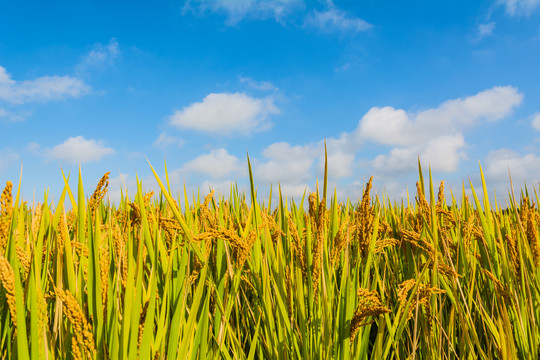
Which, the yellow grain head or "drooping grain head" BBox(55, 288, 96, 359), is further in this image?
the yellow grain head

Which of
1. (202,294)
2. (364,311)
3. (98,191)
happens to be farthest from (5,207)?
(364,311)

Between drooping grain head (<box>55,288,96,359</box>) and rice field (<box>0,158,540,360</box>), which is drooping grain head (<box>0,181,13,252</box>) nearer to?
rice field (<box>0,158,540,360</box>)

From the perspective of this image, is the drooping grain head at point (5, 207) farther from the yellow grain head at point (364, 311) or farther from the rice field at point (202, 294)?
the yellow grain head at point (364, 311)

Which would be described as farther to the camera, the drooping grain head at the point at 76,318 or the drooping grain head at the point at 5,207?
the drooping grain head at the point at 5,207

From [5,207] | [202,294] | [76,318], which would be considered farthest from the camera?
[202,294]

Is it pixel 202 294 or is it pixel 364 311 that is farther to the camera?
pixel 202 294

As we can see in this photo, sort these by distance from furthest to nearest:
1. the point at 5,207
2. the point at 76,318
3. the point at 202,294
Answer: the point at 202,294
the point at 5,207
the point at 76,318

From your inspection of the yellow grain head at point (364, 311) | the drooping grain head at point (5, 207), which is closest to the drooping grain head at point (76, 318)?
the drooping grain head at point (5, 207)

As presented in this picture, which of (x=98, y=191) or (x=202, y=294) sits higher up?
(x=98, y=191)

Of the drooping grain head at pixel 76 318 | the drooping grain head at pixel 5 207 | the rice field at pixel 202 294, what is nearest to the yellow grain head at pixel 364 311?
the rice field at pixel 202 294

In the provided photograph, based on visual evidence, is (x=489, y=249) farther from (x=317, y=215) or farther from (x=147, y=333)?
(x=147, y=333)

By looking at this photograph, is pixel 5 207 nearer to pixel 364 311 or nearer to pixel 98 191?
pixel 98 191

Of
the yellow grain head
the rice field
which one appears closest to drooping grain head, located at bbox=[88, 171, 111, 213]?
the rice field

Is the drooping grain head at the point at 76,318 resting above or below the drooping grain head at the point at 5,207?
below
